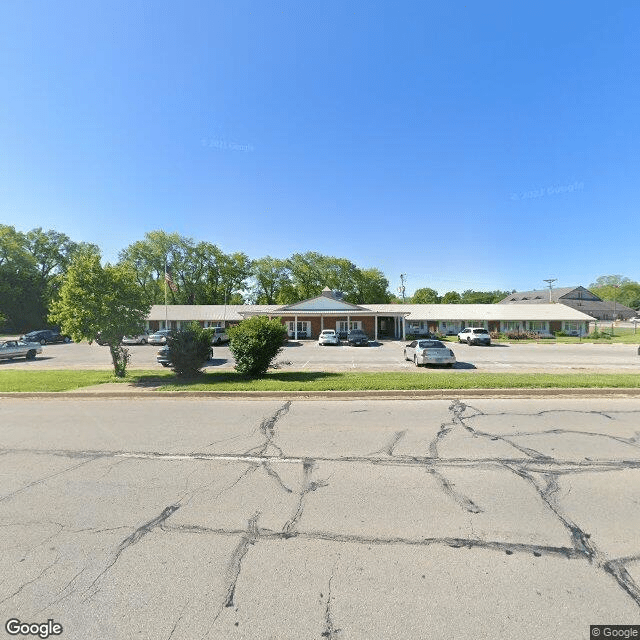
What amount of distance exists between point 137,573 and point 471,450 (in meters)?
4.79

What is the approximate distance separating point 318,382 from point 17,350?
2270 cm

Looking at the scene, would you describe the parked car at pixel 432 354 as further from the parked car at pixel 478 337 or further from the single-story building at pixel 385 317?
the single-story building at pixel 385 317

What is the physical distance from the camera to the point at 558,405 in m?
8.45

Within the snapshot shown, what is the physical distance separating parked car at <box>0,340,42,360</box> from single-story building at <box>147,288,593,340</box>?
17944mm

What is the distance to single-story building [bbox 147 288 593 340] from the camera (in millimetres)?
37844

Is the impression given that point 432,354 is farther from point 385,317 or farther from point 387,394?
point 385,317

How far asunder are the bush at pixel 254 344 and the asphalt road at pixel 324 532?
19.1 feet

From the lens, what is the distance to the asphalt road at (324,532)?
246 centimetres

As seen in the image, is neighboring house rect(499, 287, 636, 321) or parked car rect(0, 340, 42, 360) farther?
neighboring house rect(499, 287, 636, 321)

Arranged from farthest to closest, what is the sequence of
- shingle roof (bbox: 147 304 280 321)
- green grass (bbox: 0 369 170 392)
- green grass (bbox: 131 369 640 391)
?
shingle roof (bbox: 147 304 280 321), green grass (bbox: 0 369 170 392), green grass (bbox: 131 369 640 391)

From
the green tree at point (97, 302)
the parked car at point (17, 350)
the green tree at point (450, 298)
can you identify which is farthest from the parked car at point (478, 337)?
the green tree at point (450, 298)

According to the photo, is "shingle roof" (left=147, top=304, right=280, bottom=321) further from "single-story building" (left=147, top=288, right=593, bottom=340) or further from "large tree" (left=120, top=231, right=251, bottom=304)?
"large tree" (left=120, top=231, right=251, bottom=304)

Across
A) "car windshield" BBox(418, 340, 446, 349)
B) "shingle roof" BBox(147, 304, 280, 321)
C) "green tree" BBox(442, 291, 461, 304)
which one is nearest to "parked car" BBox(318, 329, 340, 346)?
"car windshield" BBox(418, 340, 446, 349)

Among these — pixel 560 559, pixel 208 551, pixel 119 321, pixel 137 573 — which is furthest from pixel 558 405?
pixel 119 321
